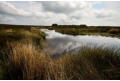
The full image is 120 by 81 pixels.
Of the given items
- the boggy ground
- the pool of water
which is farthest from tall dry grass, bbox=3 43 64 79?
the pool of water

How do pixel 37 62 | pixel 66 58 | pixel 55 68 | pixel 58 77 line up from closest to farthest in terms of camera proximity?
pixel 58 77
pixel 55 68
pixel 37 62
pixel 66 58

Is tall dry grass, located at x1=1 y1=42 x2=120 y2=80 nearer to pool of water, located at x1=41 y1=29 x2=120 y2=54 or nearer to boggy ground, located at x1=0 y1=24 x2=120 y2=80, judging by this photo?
boggy ground, located at x1=0 y1=24 x2=120 y2=80

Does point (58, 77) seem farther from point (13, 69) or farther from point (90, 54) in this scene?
point (90, 54)

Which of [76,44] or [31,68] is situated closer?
[31,68]

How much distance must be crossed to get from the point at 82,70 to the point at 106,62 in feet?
3.66

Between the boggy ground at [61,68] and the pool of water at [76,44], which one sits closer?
the boggy ground at [61,68]

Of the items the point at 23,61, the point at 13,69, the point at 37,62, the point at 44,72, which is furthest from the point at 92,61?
the point at 13,69

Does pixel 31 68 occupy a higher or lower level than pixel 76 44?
higher

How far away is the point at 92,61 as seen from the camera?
3.18 meters

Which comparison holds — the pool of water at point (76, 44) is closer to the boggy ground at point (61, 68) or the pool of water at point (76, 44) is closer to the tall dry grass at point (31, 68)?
the boggy ground at point (61, 68)

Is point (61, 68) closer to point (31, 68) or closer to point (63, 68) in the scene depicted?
point (63, 68)

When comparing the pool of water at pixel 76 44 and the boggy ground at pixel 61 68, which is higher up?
the boggy ground at pixel 61 68

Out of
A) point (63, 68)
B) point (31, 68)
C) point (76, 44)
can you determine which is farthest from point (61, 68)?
point (76, 44)

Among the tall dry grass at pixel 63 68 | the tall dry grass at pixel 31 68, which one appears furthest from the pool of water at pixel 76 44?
the tall dry grass at pixel 31 68
